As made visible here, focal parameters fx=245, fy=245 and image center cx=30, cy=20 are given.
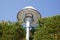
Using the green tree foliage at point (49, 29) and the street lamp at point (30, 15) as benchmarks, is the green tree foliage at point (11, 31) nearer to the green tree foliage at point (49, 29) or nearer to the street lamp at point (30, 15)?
the street lamp at point (30, 15)

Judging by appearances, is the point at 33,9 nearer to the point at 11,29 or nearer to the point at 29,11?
the point at 29,11

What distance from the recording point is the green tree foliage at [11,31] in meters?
6.77

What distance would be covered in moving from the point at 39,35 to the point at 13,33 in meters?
0.75

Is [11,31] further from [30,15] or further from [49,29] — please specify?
[49,29]

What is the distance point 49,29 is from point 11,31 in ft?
3.53

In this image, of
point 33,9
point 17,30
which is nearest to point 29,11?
point 33,9

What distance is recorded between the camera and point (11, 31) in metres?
6.81

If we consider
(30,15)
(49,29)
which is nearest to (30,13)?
(30,15)

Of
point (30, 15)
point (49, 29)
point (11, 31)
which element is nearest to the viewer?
point (49, 29)

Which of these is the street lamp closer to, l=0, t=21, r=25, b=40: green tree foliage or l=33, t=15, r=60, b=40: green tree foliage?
l=0, t=21, r=25, b=40: green tree foliage

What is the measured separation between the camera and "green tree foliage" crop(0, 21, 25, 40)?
677 centimetres

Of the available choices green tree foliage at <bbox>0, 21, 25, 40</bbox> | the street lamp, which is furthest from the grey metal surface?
green tree foliage at <bbox>0, 21, 25, 40</bbox>

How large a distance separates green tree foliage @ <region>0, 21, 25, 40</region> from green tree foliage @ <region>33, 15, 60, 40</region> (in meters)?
0.55

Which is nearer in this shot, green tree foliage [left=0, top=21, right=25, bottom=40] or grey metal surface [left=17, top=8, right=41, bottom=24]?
green tree foliage [left=0, top=21, right=25, bottom=40]
